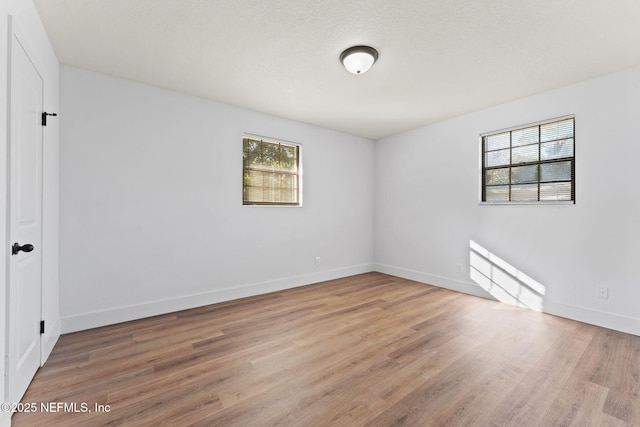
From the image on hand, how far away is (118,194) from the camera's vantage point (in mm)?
3027

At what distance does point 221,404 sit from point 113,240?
7.42 ft

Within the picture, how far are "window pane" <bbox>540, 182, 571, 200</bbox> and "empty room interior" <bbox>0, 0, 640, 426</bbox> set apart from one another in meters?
0.03

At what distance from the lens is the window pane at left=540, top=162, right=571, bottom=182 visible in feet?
10.7

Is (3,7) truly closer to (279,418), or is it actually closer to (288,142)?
(279,418)

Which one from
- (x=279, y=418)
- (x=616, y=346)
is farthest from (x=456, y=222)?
(x=279, y=418)

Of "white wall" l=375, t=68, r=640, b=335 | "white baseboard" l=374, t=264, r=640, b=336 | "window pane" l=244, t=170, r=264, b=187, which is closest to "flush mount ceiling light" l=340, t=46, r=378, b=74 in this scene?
"window pane" l=244, t=170, r=264, b=187

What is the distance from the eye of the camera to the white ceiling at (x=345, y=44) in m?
2.01

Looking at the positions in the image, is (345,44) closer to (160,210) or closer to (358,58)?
(358,58)

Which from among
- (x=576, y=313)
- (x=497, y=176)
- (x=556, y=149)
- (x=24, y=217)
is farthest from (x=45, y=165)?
(x=576, y=313)

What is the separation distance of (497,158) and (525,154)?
334mm

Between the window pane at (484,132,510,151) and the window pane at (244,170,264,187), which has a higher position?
the window pane at (484,132,510,151)

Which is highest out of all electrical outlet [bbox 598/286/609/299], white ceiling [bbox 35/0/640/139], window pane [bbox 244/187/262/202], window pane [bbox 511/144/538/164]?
white ceiling [bbox 35/0/640/139]

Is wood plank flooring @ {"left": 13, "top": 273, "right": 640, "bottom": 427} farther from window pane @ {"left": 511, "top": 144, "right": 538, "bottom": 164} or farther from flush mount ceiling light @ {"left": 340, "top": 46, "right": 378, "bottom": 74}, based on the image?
flush mount ceiling light @ {"left": 340, "top": 46, "right": 378, "bottom": 74}

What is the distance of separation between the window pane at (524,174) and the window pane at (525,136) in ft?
1.07
